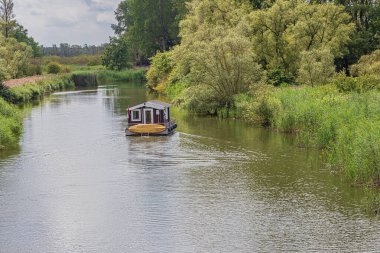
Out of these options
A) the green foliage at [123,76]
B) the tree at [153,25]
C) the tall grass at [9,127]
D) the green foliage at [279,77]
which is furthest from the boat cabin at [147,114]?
the green foliage at [123,76]

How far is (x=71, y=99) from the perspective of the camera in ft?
250

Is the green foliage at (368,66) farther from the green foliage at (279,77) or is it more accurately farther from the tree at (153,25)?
the tree at (153,25)

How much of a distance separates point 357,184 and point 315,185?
6.27ft

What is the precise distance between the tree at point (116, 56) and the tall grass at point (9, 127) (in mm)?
80474

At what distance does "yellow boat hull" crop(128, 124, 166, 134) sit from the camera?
139ft

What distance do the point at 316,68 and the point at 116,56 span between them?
76394 millimetres

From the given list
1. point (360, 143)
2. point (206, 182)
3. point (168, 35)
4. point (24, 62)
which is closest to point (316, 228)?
point (360, 143)

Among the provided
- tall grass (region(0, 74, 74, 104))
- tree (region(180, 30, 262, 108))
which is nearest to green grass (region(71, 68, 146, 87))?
tall grass (region(0, 74, 74, 104))

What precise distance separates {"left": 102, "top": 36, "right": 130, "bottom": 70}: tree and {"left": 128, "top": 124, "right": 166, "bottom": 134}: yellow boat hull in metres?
81.8

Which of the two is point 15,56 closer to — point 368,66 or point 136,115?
point 136,115

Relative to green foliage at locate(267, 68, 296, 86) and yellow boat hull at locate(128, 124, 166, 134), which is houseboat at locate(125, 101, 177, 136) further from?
green foliage at locate(267, 68, 296, 86)

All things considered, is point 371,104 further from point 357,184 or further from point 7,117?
point 7,117

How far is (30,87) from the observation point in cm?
7775

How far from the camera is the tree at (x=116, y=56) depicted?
123 m
